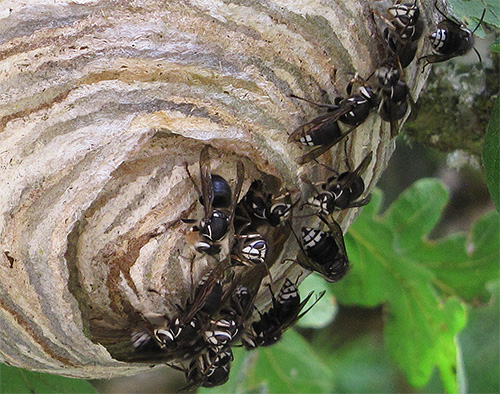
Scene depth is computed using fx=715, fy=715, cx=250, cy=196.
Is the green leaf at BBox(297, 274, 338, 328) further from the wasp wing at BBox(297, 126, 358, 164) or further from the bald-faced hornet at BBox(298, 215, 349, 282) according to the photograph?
the wasp wing at BBox(297, 126, 358, 164)

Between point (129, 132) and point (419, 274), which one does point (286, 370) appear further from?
point (129, 132)

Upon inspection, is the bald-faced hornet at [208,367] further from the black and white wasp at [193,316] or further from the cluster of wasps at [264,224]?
the black and white wasp at [193,316]

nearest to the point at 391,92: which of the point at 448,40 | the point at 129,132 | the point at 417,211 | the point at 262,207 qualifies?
the point at 448,40

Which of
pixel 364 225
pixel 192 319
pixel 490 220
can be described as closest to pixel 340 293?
pixel 364 225

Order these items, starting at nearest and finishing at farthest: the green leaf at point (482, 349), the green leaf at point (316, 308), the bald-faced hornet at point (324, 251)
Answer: the bald-faced hornet at point (324, 251) < the green leaf at point (316, 308) < the green leaf at point (482, 349)

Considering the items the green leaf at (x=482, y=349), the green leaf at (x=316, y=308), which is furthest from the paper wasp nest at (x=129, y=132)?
the green leaf at (x=482, y=349)

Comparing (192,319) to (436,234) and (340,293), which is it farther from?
(436,234)

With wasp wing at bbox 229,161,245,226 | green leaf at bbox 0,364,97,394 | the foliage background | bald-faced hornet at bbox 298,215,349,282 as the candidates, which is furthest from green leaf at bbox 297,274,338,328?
wasp wing at bbox 229,161,245,226
